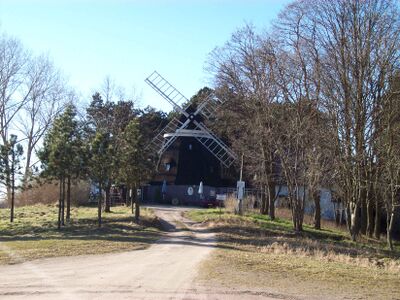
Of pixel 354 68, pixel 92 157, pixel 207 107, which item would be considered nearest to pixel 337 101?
pixel 354 68

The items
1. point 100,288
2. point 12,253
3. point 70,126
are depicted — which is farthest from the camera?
point 70,126

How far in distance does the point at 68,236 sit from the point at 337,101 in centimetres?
1677

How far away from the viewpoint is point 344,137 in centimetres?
3145

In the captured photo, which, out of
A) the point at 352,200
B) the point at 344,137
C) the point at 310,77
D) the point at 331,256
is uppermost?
the point at 310,77

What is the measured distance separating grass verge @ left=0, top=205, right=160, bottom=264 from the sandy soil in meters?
1.47

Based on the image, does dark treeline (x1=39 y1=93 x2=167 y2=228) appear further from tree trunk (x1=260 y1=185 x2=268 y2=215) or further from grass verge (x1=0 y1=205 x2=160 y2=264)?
tree trunk (x1=260 y1=185 x2=268 y2=215)

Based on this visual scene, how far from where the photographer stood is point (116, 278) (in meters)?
13.4

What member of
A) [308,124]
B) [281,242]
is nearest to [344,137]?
[308,124]

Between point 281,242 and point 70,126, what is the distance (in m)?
15.4

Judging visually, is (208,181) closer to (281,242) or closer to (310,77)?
(310,77)

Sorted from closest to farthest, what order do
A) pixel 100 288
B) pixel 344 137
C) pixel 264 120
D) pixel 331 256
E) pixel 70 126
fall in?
1. pixel 100 288
2. pixel 331 256
3. pixel 344 137
4. pixel 70 126
5. pixel 264 120

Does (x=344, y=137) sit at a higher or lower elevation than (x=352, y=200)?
higher

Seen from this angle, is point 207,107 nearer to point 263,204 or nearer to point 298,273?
point 263,204

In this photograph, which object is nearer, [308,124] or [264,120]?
[308,124]
